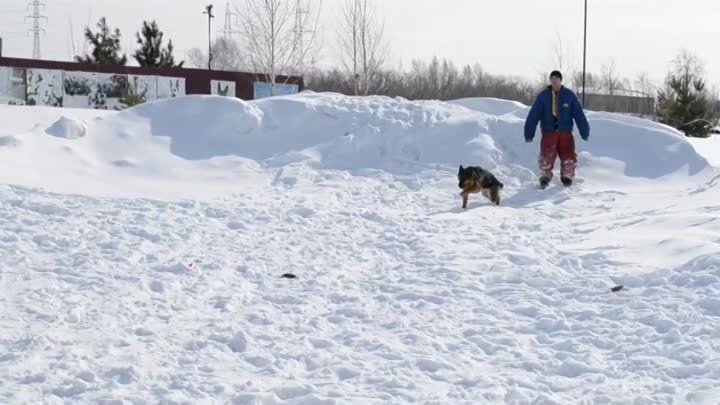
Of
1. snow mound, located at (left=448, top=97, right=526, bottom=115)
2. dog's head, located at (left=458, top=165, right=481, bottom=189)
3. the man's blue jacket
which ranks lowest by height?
dog's head, located at (left=458, top=165, right=481, bottom=189)

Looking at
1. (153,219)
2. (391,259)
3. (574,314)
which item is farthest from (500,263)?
(153,219)

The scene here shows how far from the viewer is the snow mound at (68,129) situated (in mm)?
11172

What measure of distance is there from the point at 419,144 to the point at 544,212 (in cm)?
336

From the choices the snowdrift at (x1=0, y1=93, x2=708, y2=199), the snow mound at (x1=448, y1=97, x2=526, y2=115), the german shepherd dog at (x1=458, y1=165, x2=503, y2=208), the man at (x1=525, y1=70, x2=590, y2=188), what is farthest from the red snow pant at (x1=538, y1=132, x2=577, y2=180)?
the snow mound at (x1=448, y1=97, x2=526, y2=115)

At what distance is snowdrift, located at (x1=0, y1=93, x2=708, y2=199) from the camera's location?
10.9 metres

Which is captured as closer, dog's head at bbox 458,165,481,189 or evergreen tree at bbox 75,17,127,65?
dog's head at bbox 458,165,481,189

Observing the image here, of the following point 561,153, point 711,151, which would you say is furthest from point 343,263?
point 711,151

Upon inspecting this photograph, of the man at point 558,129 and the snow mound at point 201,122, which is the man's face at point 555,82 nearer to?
the man at point 558,129

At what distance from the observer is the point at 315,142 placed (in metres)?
12.2

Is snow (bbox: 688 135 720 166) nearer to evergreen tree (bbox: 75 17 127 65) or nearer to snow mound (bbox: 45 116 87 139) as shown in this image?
snow mound (bbox: 45 116 87 139)

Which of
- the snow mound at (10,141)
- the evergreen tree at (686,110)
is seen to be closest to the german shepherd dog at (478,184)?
the snow mound at (10,141)

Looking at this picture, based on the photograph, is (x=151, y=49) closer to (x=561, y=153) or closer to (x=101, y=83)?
(x=101, y=83)

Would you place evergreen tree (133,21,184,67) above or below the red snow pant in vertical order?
above

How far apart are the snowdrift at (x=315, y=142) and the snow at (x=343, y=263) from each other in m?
0.04
